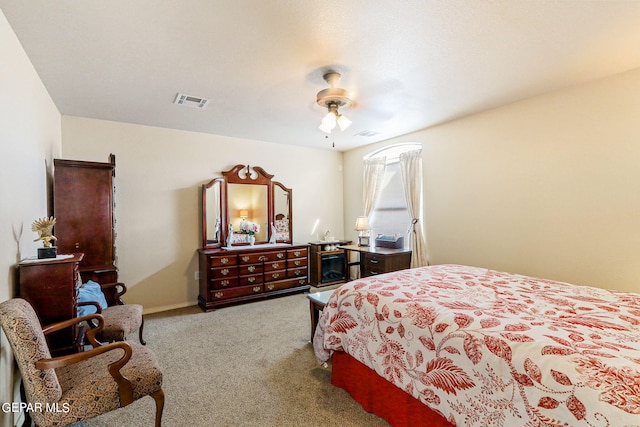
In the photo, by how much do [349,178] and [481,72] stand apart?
3.36m

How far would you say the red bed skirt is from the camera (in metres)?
1.64

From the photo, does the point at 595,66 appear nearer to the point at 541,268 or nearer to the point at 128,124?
the point at 541,268

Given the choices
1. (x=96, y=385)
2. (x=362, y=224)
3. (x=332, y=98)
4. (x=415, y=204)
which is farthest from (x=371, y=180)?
(x=96, y=385)

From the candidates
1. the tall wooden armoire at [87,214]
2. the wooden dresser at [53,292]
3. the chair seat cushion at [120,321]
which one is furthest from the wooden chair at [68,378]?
the tall wooden armoire at [87,214]

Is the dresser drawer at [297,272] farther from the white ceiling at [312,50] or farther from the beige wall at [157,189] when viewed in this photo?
the white ceiling at [312,50]

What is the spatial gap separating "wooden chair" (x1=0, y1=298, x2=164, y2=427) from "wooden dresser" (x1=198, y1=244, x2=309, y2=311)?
2.30 metres

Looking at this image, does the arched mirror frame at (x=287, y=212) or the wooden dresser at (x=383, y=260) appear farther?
the arched mirror frame at (x=287, y=212)

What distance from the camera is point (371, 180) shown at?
5.18 metres

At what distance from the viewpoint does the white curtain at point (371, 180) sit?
5082 millimetres

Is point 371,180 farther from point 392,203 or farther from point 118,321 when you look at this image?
point 118,321

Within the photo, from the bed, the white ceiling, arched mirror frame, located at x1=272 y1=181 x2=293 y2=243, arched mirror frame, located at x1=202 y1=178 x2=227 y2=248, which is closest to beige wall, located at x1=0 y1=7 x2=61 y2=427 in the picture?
the white ceiling

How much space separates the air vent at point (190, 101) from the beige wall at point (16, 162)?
1111mm

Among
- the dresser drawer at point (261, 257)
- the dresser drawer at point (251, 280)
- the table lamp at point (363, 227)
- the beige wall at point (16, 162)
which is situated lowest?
the dresser drawer at point (251, 280)

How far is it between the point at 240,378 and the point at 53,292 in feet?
4.88
